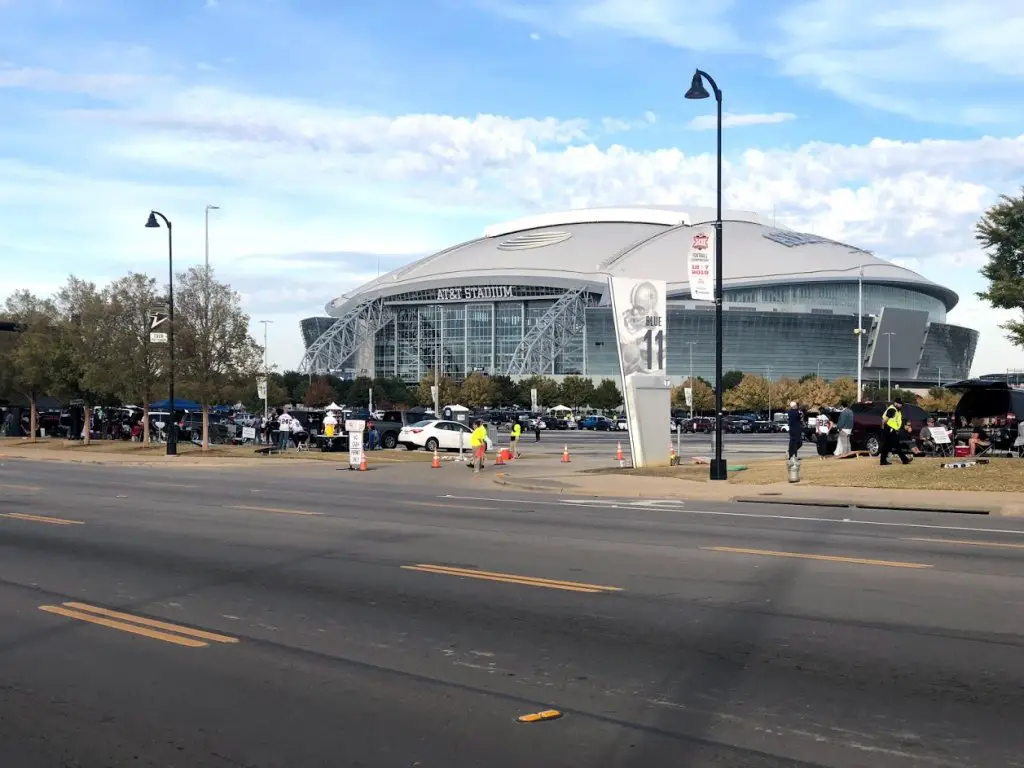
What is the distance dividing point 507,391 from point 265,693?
5166 inches

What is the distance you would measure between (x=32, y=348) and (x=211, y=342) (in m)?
13.6

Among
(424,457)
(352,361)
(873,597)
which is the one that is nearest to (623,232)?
(352,361)

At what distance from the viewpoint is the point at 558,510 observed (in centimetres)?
2128

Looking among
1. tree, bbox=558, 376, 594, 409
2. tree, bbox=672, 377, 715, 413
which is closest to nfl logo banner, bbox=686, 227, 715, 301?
tree, bbox=672, 377, 715, 413

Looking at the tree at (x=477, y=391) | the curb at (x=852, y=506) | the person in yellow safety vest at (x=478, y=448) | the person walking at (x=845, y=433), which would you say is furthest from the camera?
the tree at (x=477, y=391)

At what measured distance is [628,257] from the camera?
16412 cm

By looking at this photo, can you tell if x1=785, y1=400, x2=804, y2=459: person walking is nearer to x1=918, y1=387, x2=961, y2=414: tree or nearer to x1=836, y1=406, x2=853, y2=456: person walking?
x1=836, y1=406, x2=853, y2=456: person walking

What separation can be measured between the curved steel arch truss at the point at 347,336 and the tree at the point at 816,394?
71378mm

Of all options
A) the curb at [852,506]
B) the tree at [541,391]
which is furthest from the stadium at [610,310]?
the curb at [852,506]

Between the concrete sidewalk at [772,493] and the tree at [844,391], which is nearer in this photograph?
the concrete sidewalk at [772,493]

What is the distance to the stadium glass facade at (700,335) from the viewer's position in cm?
15788

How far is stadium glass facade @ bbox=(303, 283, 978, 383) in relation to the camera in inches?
6216

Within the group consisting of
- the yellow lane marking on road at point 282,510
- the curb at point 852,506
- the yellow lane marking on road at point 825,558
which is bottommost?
the curb at point 852,506

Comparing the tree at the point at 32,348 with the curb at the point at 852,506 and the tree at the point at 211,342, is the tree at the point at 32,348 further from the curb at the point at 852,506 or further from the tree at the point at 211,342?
the curb at the point at 852,506
